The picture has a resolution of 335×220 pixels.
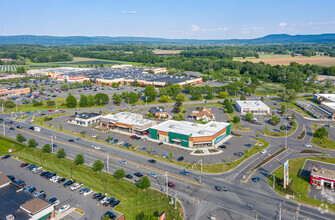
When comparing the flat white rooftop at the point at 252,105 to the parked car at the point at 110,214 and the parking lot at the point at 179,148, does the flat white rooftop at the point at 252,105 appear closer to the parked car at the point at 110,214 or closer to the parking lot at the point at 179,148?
the parking lot at the point at 179,148

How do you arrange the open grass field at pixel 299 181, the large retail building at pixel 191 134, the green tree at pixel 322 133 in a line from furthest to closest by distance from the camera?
the green tree at pixel 322 133
the large retail building at pixel 191 134
the open grass field at pixel 299 181

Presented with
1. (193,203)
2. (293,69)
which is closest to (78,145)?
(193,203)

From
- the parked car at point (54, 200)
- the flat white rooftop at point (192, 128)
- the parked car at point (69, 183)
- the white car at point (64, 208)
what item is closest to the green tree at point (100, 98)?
the flat white rooftop at point (192, 128)

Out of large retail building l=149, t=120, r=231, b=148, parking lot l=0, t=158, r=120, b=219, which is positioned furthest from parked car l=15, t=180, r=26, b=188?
large retail building l=149, t=120, r=231, b=148

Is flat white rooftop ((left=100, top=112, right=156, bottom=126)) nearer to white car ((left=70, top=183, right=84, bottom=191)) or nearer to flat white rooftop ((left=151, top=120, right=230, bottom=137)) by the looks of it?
flat white rooftop ((left=151, top=120, right=230, bottom=137))

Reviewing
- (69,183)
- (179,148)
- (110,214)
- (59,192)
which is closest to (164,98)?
(179,148)

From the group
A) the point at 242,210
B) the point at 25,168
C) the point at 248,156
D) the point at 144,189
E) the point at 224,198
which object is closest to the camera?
the point at 242,210

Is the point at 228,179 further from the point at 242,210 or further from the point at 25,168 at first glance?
the point at 25,168
